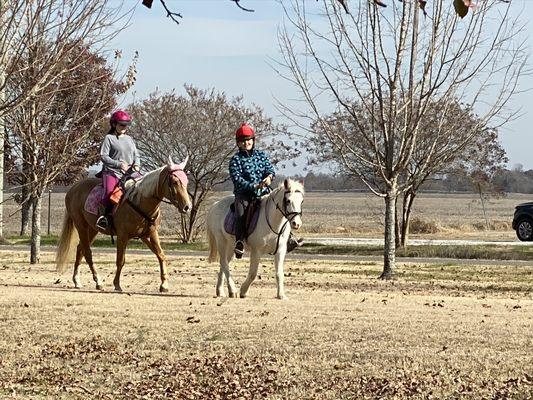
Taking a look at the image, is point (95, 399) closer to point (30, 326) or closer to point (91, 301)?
point (30, 326)

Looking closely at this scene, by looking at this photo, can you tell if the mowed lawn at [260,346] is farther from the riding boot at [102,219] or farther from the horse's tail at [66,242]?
the horse's tail at [66,242]

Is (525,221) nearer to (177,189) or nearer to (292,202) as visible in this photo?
(177,189)

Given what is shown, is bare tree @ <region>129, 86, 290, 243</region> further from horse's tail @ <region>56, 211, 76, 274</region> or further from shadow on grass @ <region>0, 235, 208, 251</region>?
horse's tail @ <region>56, 211, 76, 274</region>

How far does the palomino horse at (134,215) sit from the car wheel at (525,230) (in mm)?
24410

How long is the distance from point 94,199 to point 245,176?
9.73 feet

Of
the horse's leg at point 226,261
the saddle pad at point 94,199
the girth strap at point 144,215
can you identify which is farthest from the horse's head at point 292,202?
the saddle pad at point 94,199

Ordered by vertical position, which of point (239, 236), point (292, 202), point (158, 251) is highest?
point (292, 202)

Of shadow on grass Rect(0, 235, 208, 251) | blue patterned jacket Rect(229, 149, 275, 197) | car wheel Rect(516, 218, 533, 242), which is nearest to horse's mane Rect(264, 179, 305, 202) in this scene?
blue patterned jacket Rect(229, 149, 275, 197)

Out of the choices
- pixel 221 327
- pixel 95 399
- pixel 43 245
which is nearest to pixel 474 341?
pixel 221 327

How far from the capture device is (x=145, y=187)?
15.0 meters

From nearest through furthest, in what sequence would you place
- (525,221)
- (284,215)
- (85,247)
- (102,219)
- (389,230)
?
(284,215)
(102,219)
(85,247)
(389,230)
(525,221)

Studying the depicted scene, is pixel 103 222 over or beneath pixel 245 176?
beneath

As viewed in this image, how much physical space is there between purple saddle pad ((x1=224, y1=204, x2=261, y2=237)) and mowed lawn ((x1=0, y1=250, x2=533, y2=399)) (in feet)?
3.19

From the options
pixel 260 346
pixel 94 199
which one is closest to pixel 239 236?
pixel 94 199
